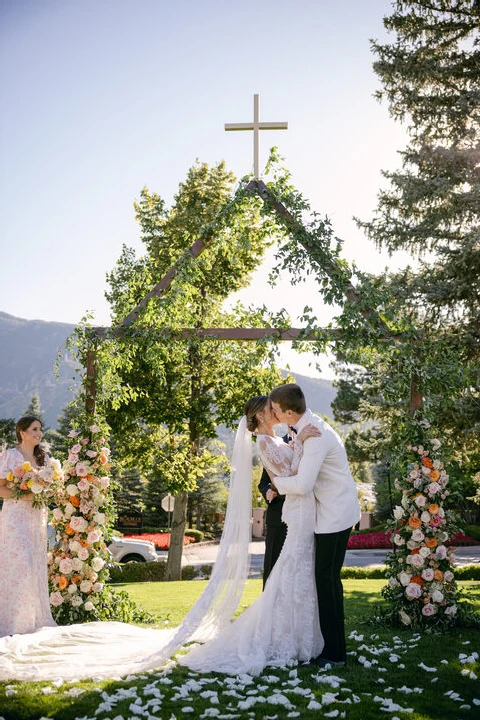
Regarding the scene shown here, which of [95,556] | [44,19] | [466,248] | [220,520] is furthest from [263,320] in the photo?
[220,520]

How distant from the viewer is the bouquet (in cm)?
649

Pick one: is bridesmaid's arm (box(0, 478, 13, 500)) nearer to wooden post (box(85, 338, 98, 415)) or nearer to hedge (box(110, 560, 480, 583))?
wooden post (box(85, 338, 98, 415))

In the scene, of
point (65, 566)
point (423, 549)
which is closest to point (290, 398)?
point (423, 549)

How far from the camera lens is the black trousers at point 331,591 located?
5.28 m

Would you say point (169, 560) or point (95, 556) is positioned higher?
point (95, 556)

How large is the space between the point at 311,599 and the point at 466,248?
8.62 metres

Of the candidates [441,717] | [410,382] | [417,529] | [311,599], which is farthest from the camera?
[410,382]

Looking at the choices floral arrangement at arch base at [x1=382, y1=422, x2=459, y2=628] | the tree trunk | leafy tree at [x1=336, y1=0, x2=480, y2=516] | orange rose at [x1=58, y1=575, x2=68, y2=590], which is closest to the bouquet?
orange rose at [x1=58, y1=575, x2=68, y2=590]

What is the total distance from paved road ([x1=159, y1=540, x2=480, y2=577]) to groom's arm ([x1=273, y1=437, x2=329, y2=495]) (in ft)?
49.7

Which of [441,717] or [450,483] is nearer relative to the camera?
[441,717]

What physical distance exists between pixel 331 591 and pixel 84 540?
10.4ft

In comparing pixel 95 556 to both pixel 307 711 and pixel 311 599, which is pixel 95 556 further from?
pixel 307 711

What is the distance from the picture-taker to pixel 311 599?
5.36 meters

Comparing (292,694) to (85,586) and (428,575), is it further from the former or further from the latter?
(85,586)
